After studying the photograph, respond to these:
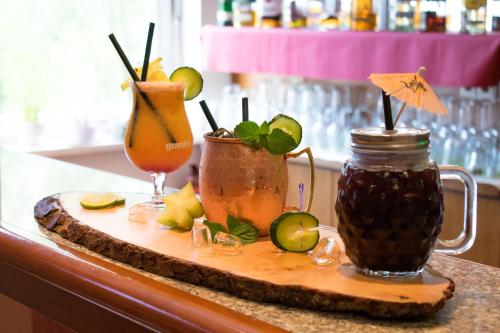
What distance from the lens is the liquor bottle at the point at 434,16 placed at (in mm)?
3115

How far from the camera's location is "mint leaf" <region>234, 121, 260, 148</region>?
4.19 feet

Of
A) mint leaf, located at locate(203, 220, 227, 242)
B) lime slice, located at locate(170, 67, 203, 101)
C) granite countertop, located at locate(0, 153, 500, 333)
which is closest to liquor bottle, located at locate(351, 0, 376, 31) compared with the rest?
lime slice, located at locate(170, 67, 203, 101)

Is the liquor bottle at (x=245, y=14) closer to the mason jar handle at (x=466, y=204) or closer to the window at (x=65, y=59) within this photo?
the window at (x=65, y=59)

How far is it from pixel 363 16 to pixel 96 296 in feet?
8.05

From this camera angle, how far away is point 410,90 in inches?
44.1

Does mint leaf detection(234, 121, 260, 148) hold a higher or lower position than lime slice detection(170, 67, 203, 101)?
lower

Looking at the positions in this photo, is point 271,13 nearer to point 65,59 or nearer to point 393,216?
point 65,59

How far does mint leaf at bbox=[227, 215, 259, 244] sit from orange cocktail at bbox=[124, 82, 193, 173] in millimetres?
308

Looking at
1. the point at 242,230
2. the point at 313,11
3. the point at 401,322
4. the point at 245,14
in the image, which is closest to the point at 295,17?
the point at 313,11

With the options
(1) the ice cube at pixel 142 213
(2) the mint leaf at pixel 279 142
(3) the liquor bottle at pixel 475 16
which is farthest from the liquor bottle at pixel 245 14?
(2) the mint leaf at pixel 279 142

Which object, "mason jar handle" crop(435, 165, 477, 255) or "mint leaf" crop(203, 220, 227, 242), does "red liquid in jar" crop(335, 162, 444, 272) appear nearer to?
"mason jar handle" crop(435, 165, 477, 255)

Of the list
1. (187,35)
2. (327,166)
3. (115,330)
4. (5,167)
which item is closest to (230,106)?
(187,35)

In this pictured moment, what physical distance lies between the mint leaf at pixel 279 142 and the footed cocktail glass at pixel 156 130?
31cm

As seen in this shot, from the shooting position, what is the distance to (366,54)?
10.6 feet
